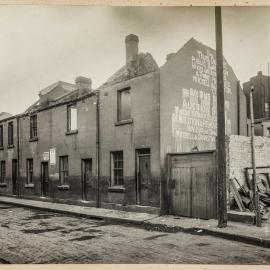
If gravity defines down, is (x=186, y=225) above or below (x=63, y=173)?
below

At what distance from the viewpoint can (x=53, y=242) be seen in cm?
944

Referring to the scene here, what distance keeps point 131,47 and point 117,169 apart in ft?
20.3

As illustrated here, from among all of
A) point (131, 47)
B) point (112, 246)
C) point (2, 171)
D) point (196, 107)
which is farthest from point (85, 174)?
point (2, 171)

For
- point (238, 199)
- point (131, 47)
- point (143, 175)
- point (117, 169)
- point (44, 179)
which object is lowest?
point (238, 199)

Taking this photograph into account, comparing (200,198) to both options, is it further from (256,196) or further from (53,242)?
(53,242)

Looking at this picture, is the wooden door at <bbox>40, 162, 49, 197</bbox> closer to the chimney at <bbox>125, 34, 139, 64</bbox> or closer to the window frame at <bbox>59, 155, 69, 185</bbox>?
the window frame at <bbox>59, 155, 69, 185</bbox>

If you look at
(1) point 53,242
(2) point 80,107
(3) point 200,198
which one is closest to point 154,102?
(3) point 200,198

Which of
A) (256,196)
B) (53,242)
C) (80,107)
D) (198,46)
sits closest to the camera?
(53,242)

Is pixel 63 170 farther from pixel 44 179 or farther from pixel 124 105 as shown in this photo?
pixel 124 105

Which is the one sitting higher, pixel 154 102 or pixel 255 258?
pixel 154 102

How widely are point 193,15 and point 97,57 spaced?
14.2ft

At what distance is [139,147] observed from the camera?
47.3ft

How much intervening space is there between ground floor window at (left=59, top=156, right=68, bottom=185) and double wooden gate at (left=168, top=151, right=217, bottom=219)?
7279 millimetres

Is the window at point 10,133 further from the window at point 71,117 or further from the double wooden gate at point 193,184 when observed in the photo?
the double wooden gate at point 193,184
